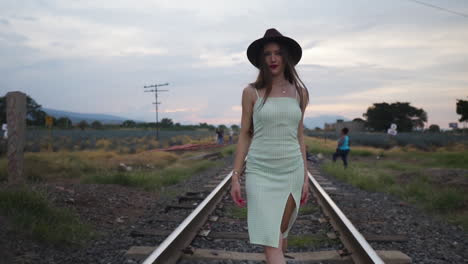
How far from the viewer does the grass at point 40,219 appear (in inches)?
161

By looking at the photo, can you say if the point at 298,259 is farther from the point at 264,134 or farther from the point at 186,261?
the point at 264,134

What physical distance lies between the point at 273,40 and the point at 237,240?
2.36m

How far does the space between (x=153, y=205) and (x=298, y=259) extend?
3299 millimetres

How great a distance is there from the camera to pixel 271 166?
7.72 feet

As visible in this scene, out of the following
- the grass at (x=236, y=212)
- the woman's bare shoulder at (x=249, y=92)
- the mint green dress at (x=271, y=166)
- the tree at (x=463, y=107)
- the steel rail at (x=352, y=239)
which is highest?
the tree at (x=463, y=107)

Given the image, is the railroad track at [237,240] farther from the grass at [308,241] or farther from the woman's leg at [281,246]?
the woman's leg at [281,246]

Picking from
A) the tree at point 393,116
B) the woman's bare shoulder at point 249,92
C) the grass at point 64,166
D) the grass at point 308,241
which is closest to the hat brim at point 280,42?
the woman's bare shoulder at point 249,92

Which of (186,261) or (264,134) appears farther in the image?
(186,261)

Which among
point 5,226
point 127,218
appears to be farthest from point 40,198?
point 127,218

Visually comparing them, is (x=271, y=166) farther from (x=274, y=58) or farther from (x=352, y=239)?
(x=352, y=239)

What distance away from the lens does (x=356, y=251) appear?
11.8 feet

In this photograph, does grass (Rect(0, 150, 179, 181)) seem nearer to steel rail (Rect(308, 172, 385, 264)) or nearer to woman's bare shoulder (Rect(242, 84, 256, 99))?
steel rail (Rect(308, 172, 385, 264))

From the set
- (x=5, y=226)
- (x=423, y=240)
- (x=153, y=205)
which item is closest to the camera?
(x=5, y=226)

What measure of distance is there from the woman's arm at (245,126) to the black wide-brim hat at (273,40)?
0.30 m
